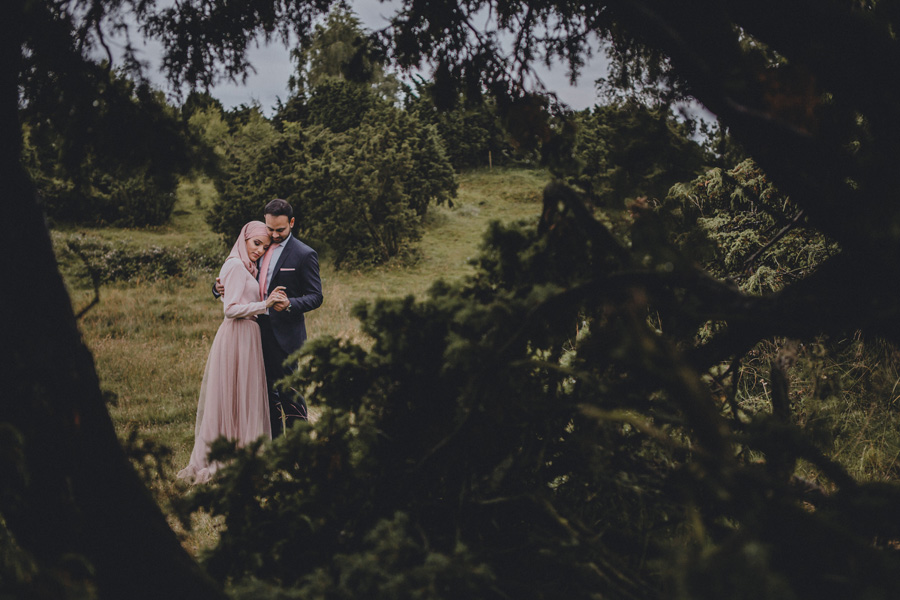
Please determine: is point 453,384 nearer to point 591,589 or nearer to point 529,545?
point 529,545

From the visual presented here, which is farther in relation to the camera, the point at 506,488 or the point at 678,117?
the point at 678,117

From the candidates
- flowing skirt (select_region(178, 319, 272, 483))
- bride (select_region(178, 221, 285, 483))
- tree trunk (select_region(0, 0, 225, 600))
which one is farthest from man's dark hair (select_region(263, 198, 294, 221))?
tree trunk (select_region(0, 0, 225, 600))

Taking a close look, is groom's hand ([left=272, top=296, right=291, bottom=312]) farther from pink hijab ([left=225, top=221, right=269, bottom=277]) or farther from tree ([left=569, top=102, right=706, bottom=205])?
tree ([left=569, top=102, right=706, bottom=205])

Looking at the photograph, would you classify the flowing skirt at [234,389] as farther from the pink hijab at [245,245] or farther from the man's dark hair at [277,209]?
the man's dark hair at [277,209]

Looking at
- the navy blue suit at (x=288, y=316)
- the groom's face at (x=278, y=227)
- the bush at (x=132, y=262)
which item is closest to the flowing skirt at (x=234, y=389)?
the navy blue suit at (x=288, y=316)

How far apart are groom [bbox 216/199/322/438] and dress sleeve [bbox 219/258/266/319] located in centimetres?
19

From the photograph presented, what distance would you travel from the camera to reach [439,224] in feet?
87.0

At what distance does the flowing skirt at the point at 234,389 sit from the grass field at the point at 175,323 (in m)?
0.47

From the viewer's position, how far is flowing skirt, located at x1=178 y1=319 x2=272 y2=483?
4.90 m

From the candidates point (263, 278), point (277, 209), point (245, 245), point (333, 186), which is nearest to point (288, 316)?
point (263, 278)

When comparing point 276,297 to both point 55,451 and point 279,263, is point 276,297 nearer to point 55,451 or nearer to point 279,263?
point 279,263

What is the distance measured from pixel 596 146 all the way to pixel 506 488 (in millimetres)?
21652

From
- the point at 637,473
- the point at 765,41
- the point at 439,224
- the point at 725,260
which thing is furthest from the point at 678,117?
the point at 439,224

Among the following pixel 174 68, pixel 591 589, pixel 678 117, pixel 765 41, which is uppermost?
pixel 174 68
